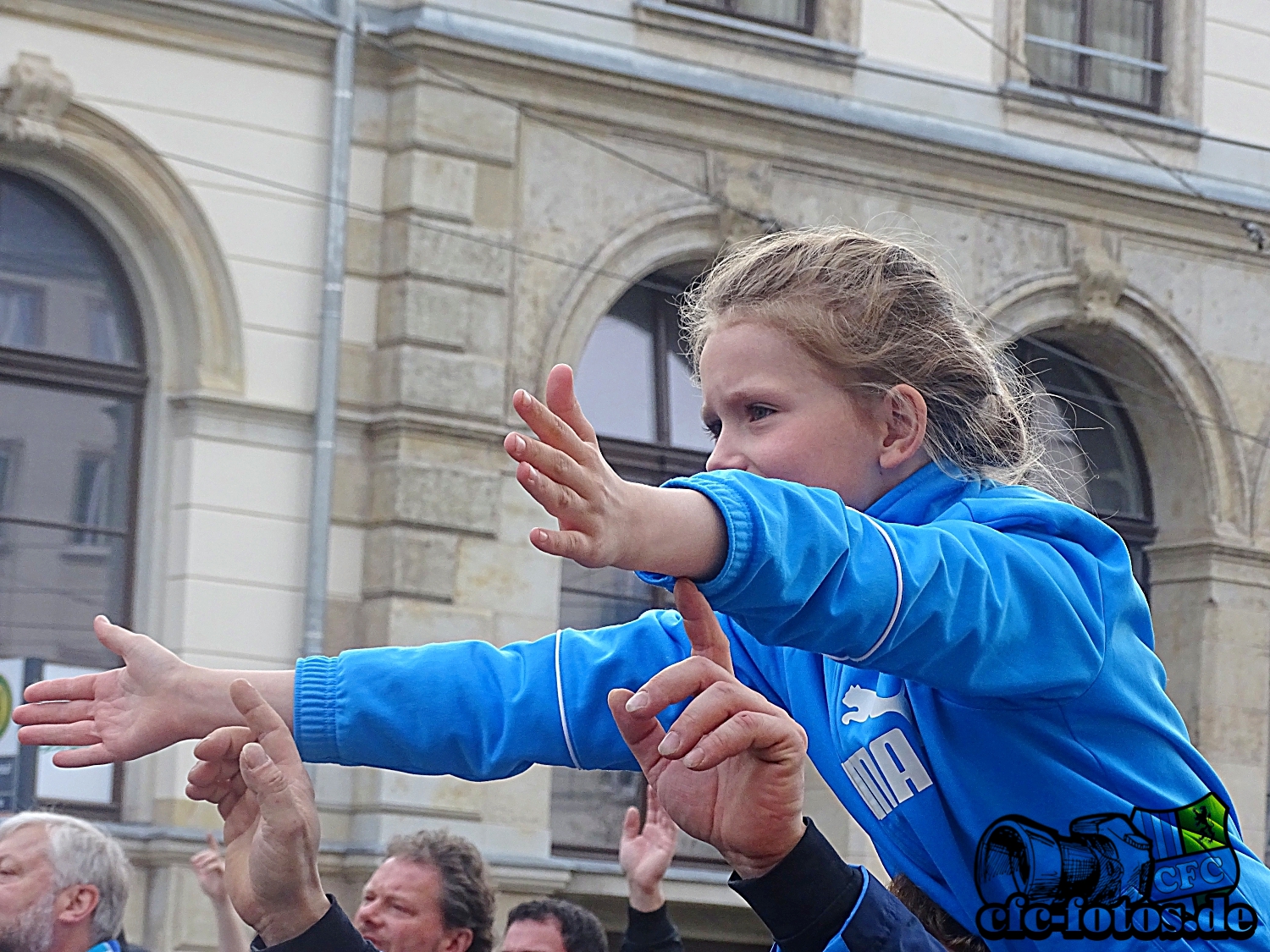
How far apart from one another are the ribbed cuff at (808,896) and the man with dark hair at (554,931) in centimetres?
373

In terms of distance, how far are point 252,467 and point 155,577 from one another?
26.9 inches

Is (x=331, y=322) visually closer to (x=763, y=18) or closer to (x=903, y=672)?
(x=763, y=18)

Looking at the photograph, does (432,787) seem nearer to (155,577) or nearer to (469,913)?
(155,577)

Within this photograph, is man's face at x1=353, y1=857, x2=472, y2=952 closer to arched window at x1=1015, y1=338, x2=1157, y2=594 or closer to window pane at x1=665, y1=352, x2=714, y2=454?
window pane at x1=665, y1=352, x2=714, y2=454

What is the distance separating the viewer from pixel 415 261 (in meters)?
11.4

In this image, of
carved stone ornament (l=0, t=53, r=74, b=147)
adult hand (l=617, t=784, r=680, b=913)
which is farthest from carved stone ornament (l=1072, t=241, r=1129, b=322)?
adult hand (l=617, t=784, r=680, b=913)

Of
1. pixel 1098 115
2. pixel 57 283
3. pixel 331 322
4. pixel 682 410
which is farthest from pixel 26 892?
pixel 1098 115

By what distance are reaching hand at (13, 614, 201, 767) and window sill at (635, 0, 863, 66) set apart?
31.3ft

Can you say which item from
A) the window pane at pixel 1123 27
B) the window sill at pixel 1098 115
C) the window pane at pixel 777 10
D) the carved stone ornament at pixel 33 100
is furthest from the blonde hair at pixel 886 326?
the window pane at pixel 1123 27

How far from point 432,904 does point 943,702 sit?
302cm

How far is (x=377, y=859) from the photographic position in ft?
35.6

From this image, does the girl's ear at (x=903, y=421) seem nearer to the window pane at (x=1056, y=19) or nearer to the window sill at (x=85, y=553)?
the window sill at (x=85, y=553)

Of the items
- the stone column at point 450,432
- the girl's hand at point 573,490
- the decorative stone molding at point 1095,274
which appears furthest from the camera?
the decorative stone molding at point 1095,274

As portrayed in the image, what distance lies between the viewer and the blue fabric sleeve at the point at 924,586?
2270mm
